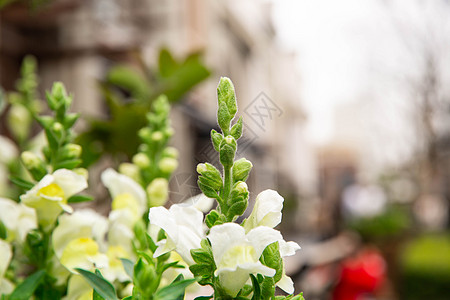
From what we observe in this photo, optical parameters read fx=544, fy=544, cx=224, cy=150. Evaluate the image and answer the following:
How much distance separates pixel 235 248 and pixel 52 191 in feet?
0.59

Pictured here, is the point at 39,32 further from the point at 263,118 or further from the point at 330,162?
the point at 330,162

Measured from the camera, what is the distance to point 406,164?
12.1 meters

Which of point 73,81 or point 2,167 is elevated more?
point 2,167

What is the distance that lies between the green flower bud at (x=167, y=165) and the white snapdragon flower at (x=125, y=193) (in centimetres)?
4

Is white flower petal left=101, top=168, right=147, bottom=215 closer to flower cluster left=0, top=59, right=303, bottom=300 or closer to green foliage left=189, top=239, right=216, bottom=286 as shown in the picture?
flower cluster left=0, top=59, right=303, bottom=300

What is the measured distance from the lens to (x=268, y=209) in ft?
1.31

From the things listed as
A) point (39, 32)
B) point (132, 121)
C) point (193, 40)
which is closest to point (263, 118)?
point (132, 121)

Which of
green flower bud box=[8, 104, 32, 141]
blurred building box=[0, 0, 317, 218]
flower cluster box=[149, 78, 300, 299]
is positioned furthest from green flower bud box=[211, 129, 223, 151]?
blurred building box=[0, 0, 317, 218]

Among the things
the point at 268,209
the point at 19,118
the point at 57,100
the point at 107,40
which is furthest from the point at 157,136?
the point at 107,40

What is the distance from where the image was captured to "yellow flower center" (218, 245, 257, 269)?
0.37 m

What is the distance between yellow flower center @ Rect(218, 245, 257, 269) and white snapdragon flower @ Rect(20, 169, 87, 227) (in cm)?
15

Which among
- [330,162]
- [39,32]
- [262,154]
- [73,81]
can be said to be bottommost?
[330,162]

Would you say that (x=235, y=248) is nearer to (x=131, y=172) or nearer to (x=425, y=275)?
(x=131, y=172)

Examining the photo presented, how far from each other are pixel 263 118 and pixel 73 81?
204 inches
